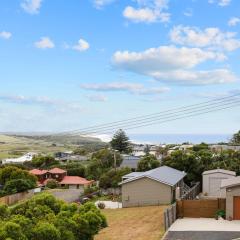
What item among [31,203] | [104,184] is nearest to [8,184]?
[104,184]

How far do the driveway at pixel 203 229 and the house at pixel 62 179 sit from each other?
46.3 metres

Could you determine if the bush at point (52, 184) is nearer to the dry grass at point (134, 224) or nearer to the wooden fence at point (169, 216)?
the dry grass at point (134, 224)

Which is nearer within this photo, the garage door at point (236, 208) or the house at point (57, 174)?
the garage door at point (236, 208)

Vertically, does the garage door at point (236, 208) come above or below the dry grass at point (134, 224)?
above

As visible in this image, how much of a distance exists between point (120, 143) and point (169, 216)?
97518 mm

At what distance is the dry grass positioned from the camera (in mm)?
28902

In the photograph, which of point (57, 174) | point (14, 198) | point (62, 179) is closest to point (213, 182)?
point (14, 198)

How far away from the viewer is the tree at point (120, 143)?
127875 mm

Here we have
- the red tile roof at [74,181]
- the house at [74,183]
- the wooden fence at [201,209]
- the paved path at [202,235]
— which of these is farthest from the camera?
the red tile roof at [74,181]

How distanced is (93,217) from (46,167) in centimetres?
8311

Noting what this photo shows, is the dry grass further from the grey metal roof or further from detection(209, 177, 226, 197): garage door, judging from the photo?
detection(209, 177, 226, 197): garage door

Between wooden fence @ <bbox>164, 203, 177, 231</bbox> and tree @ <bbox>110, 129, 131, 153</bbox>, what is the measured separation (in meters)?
93.8

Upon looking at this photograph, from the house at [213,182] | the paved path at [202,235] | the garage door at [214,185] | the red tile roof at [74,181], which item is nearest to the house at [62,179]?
the red tile roof at [74,181]

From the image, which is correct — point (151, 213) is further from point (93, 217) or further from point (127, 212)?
point (93, 217)
